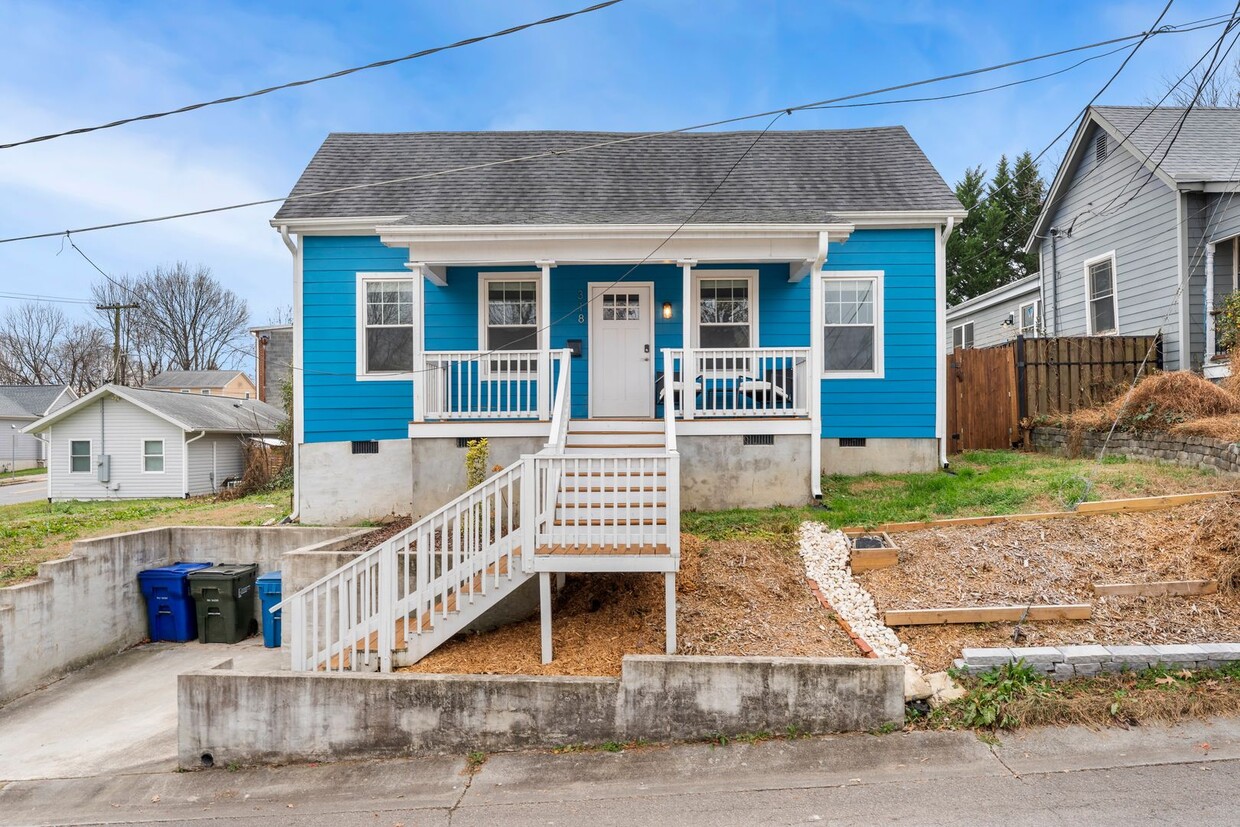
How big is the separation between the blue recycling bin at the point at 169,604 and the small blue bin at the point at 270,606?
1192mm

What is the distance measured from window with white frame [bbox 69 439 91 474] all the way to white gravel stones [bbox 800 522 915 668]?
1978 cm

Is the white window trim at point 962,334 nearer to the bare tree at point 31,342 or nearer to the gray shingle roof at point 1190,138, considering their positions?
the gray shingle roof at point 1190,138

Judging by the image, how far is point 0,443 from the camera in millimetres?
30719

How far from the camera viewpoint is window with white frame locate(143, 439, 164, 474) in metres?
17.3

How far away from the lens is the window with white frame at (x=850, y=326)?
31.3 ft

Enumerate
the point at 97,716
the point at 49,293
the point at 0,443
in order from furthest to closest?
the point at 49,293 → the point at 0,443 → the point at 97,716

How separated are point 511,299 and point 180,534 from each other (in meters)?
5.38

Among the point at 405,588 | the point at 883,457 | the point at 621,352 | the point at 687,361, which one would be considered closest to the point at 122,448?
the point at 621,352

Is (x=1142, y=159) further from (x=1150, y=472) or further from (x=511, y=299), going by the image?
(x=511, y=299)

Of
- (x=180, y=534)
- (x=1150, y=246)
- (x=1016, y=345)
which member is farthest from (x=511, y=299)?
(x=1150, y=246)

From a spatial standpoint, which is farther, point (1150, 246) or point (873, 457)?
point (1150, 246)

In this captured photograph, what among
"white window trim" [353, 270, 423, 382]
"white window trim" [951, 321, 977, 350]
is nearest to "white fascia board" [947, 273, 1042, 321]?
"white window trim" [951, 321, 977, 350]

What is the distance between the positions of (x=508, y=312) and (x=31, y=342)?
51934 millimetres

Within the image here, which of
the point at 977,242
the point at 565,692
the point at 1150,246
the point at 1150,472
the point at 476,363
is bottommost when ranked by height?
the point at 565,692
